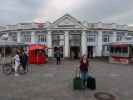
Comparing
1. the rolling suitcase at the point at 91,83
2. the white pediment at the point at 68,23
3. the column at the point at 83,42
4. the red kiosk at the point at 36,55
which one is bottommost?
the rolling suitcase at the point at 91,83

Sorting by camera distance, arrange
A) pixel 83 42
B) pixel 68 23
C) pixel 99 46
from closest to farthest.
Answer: pixel 68 23 → pixel 83 42 → pixel 99 46

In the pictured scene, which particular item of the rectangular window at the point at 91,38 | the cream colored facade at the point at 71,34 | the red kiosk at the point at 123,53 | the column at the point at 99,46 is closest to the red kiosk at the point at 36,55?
the red kiosk at the point at 123,53

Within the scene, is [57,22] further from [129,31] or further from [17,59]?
[17,59]

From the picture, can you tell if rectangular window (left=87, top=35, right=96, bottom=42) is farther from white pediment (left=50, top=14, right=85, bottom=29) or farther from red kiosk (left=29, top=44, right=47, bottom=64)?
red kiosk (left=29, top=44, right=47, bottom=64)

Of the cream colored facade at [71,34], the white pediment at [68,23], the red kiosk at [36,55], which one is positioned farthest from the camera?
the cream colored facade at [71,34]

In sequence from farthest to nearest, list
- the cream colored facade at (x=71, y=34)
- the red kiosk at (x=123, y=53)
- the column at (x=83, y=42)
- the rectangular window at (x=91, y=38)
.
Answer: the rectangular window at (x=91, y=38) < the column at (x=83, y=42) < the cream colored facade at (x=71, y=34) < the red kiosk at (x=123, y=53)

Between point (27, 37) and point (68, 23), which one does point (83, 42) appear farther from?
point (27, 37)

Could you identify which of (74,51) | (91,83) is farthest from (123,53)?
(74,51)

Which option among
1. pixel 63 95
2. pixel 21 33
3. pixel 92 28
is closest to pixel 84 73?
pixel 63 95

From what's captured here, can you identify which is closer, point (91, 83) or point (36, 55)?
point (91, 83)

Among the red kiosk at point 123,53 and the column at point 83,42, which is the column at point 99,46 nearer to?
the column at point 83,42

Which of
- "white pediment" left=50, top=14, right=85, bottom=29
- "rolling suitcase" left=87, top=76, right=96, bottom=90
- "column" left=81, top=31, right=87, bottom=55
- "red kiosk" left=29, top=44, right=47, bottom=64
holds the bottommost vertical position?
"rolling suitcase" left=87, top=76, right=96, bottom=90

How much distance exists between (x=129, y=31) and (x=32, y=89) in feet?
115

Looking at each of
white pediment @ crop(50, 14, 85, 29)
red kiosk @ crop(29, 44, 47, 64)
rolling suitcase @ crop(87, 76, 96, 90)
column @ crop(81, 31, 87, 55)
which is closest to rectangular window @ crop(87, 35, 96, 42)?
column @ crop(81, 31, 87, 55)
